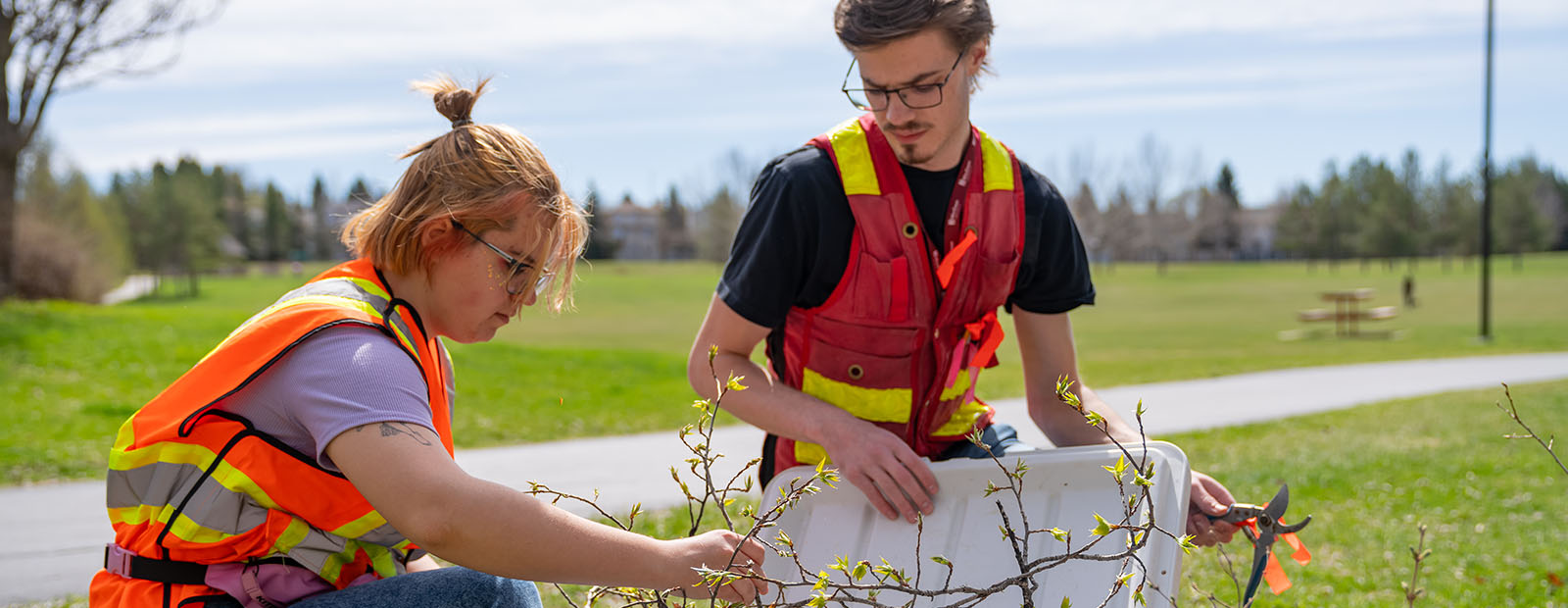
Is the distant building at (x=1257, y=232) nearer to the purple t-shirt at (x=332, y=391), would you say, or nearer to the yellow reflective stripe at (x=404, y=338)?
the yellow reflective stripe at (x=404, y=338)

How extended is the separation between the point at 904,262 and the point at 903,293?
0.08 metres

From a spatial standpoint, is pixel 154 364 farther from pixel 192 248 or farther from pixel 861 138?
pixel 192 248

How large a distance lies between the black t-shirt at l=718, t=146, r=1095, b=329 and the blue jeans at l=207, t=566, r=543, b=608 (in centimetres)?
93

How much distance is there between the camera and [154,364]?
11633 millimetres

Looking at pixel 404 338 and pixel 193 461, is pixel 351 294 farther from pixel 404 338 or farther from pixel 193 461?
pixel 193 461

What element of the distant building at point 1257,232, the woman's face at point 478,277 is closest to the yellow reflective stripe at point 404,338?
the woman's face at point 478,277

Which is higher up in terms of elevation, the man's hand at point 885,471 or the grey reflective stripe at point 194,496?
the grey reflective stripe at point 194,496

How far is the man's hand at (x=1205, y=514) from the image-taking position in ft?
7.41

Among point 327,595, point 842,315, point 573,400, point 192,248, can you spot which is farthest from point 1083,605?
point 192,248

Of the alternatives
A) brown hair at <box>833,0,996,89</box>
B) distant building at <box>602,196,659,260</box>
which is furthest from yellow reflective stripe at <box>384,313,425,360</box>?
distant building at <box>602,196,659,260</box>

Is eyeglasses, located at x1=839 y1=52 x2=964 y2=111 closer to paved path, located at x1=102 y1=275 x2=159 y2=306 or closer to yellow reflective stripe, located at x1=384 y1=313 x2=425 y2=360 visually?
yellow reflective stripe, located at x1=384 y1=313 x2=425 y2=360

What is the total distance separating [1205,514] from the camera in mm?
2270

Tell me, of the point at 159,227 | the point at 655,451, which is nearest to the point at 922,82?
the point at 655,451

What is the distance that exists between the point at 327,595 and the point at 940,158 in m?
1.72
